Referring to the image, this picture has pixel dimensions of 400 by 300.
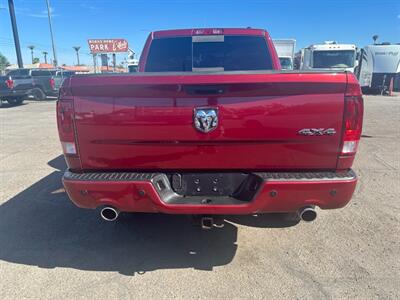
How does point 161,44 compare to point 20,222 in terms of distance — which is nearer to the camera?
point 20,222

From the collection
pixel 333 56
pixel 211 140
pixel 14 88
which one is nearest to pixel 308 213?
pixel 211 140

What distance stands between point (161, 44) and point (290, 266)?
10.3 feet

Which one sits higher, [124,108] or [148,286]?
[124,108]

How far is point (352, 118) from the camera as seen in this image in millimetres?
2217

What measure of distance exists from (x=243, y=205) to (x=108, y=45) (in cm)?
3835

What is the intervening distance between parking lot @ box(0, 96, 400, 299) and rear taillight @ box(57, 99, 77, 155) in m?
1.18

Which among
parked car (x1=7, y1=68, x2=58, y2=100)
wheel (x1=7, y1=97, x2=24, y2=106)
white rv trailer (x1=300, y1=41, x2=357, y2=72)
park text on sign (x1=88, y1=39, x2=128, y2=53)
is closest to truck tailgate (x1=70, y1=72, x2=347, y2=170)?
parked car (x1=7, y1=68, x2=58, y2=100)

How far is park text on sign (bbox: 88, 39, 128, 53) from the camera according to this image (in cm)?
3634

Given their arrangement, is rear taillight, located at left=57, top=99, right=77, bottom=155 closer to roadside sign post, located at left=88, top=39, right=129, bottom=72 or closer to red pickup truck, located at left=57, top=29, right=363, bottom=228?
red pickup truck, located at left=57, top=29, right=363, bottom=228

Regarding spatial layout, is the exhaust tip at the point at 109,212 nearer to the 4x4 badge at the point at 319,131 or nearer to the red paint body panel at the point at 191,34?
the 4x4 badge at the point at 319,131

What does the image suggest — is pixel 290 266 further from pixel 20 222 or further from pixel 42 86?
pixel 42 86

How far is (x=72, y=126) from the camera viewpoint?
236 centimetres

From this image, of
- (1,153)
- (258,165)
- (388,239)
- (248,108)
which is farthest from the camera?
(1,153)

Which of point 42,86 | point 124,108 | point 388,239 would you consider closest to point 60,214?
point 124,108
